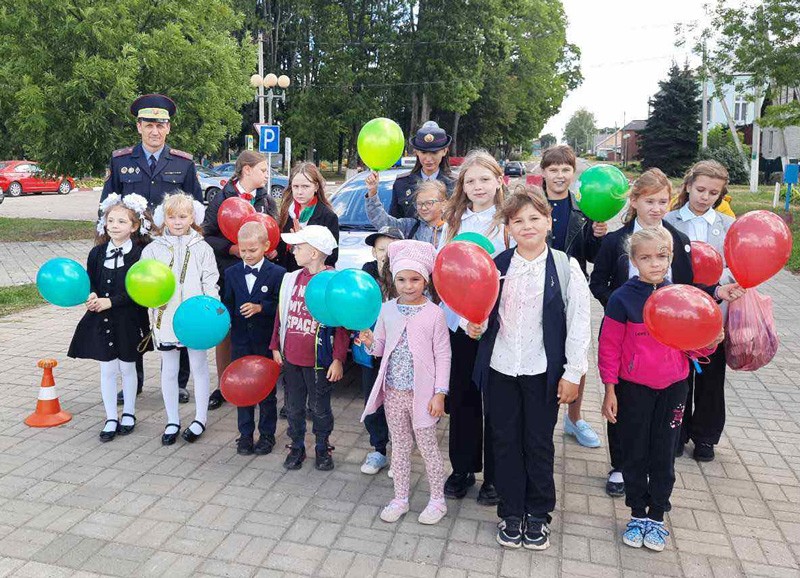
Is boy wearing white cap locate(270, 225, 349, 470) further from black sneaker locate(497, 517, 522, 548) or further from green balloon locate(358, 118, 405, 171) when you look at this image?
black sneaker locate(497, 517, 522, 548)

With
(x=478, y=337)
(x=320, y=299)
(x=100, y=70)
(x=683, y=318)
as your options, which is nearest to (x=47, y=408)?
(x=320, y=299)

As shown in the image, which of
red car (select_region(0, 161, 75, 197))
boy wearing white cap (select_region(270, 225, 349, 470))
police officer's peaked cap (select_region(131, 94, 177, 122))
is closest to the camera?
boy wearing white cap (select_region(270, 225, 349, 470))

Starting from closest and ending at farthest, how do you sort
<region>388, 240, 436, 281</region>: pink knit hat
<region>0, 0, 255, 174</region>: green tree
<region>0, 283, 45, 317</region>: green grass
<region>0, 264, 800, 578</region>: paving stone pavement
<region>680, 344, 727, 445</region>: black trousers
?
1. <region>0, 264, 800, 578</region>: paving stone pavement
2. <region>388, 240, 436, 281</region>: pink knit hat
3. <region>680, 344, 727, 445</region>: black trousers
4. <region>0, 283, 45, 317</region>: green grass
5. <region>0, 0, 255, 174</region>: green tree

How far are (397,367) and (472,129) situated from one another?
165 ft

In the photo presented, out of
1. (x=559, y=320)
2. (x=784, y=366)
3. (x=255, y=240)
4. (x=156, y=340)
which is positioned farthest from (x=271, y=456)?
(x=784, y=366)

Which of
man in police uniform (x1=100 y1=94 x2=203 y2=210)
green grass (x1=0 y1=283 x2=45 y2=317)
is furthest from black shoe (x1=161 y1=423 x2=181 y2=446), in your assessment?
green grass (x1=0 y1=283 x2=45 y2=317)

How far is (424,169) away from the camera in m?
4.80

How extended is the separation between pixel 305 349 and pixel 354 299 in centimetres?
87

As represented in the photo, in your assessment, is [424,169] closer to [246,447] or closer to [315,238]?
[315,238]

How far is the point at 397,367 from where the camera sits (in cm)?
375

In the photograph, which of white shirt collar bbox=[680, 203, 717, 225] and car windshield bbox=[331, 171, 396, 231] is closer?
white shirt collar bbox=[680, 203, 717, 225]

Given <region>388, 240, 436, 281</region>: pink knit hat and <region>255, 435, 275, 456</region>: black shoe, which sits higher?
<region>388, 240, 436, 281</region>: pink knit hat

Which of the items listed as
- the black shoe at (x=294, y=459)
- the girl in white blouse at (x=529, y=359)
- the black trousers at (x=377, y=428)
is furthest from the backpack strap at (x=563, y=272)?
the black shoe at (x=294, y=459)

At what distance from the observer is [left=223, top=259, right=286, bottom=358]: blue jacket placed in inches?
179
